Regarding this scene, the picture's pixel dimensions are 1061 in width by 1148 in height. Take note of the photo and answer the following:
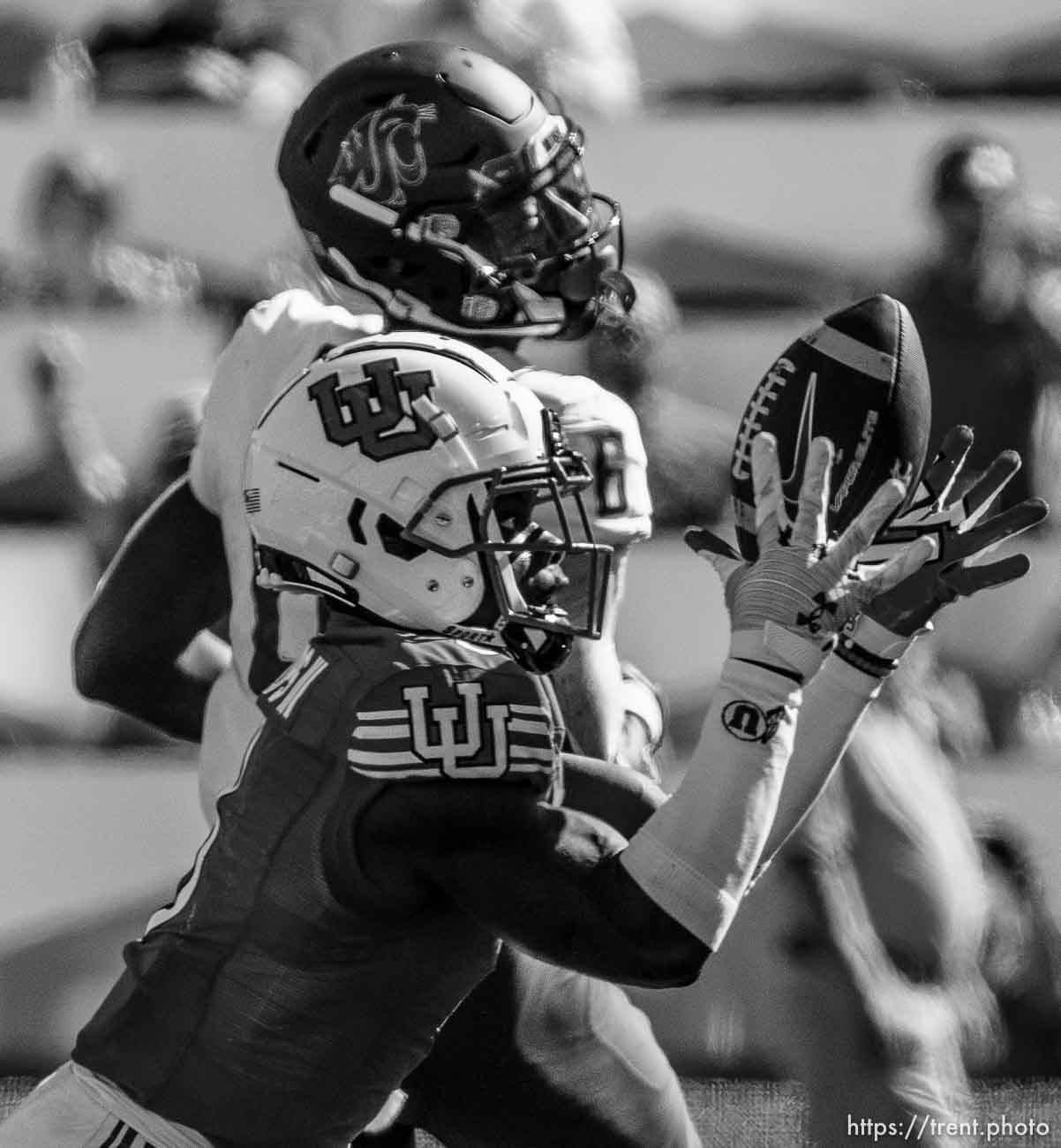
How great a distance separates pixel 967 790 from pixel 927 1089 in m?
0.87

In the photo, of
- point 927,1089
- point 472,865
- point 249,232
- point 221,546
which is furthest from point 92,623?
point 249,232

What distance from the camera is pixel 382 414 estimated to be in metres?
2.27

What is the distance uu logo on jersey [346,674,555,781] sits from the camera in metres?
2.13

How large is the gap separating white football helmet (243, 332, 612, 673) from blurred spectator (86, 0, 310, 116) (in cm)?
289

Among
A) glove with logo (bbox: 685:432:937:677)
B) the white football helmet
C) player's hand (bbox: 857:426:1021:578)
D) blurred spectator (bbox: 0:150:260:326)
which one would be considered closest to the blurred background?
blurred spectator (bbox: 0:150:260:326)

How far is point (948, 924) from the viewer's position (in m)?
4.47

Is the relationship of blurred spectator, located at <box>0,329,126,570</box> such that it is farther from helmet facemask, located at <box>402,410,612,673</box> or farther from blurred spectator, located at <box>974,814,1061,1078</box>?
helmet facemask, located at <box>402,410,612,673</box>

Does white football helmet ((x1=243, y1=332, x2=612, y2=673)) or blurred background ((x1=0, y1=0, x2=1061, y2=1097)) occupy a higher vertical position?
white football helmet ((x1=243, y1=332, x2=612, y2=673))

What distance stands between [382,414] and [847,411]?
70 centimetres

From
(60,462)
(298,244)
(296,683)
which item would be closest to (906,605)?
(296,683)

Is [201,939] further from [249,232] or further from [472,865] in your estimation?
[249,232]

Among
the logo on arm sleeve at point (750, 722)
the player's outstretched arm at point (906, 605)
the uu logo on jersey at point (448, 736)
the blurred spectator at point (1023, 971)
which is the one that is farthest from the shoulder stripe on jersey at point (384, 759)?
the blurred spectator at point (1023, 971)

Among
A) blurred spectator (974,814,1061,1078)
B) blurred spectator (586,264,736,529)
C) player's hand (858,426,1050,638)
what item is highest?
player's hand (858,426,1050,638)

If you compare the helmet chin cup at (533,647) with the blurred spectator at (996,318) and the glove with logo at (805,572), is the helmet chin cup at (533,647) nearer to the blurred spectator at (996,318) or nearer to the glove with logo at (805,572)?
the glove with logo at (805,572)
